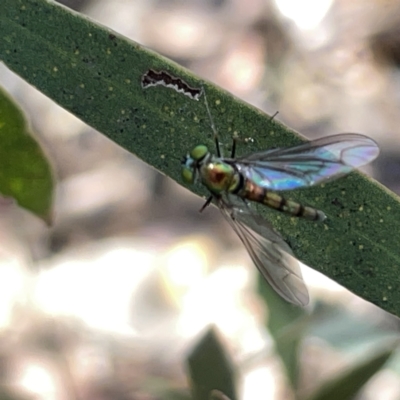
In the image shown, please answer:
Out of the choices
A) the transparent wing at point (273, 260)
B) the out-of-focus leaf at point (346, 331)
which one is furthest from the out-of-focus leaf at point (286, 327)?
the transparent wing at point (273, 260)

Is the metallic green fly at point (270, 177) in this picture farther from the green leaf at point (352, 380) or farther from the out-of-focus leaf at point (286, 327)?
the out-of-focus leaf at point (286, 327)

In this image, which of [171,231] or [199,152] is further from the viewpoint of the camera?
[171,231]

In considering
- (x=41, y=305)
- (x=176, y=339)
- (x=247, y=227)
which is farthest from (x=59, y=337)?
(x=247, y=227)

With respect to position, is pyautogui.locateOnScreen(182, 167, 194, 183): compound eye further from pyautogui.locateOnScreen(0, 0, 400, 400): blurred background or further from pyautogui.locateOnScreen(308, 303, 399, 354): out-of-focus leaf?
pyautogui.locateOnScreen(0, 0, 400, 400): blurred background

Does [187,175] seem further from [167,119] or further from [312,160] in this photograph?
[312,160]

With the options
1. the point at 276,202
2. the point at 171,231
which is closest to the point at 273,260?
the point at 276,202

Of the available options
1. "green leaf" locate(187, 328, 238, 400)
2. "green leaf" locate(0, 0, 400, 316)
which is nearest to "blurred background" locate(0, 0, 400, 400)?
"green leaf" locate(187, 328, 238, 400)
